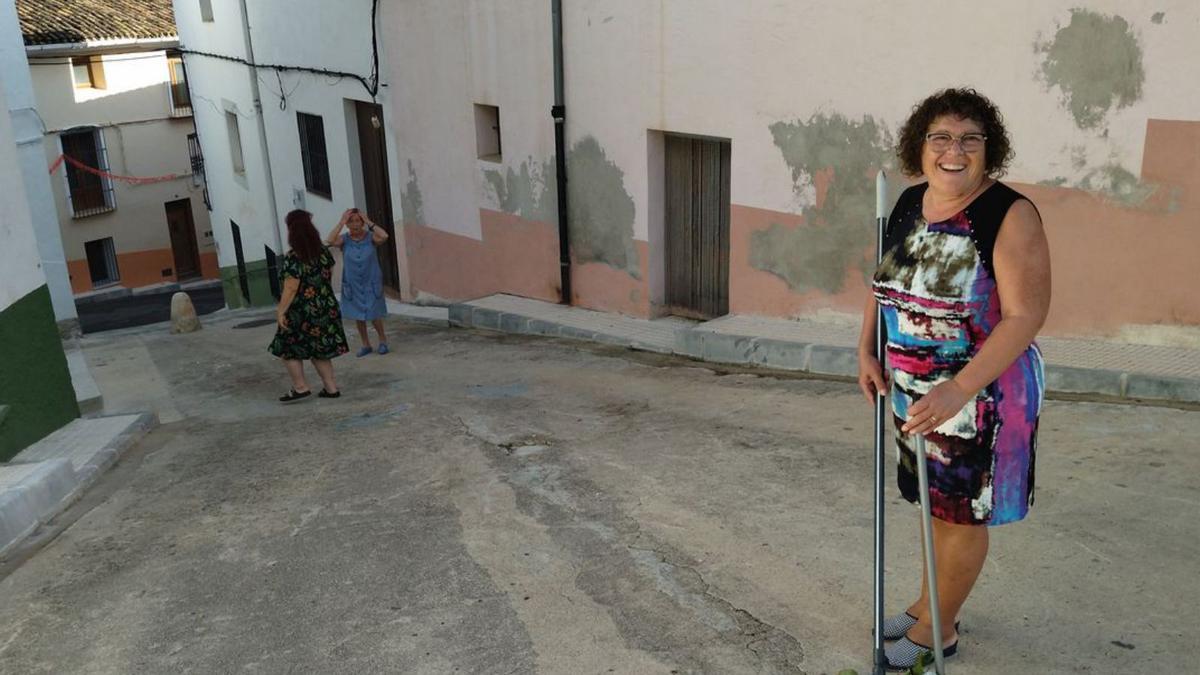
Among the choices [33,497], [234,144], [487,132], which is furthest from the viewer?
[234,144]

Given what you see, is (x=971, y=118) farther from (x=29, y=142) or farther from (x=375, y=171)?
(x=29, y=142)

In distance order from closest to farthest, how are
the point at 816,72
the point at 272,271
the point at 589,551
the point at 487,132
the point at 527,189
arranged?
1. the point at 589,551
2. the point at 816,72
3. the point at 527,189
4. the point at 487,132
5. the point at 272,271

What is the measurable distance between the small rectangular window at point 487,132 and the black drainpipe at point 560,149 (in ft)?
4.58

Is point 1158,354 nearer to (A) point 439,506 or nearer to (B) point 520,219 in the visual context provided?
(A) point 439,506

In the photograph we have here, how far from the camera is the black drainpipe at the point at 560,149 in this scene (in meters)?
9.61

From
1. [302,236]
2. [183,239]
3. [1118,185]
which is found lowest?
[183,239]

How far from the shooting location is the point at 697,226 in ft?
29.8

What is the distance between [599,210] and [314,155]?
7.54m

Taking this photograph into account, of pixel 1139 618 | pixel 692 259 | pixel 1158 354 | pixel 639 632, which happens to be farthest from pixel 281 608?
pixel 692 259

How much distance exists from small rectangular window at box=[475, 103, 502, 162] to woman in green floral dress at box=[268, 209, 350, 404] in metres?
3.97

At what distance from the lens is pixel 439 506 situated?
15.9ft

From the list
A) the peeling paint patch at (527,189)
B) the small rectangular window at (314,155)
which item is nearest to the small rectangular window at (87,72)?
the small rectangular window at (314,155)

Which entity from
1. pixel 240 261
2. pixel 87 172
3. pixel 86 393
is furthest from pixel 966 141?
pixel 87 172

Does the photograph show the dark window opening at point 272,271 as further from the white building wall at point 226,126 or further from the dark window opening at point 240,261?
the dark window opening at point 240,261
